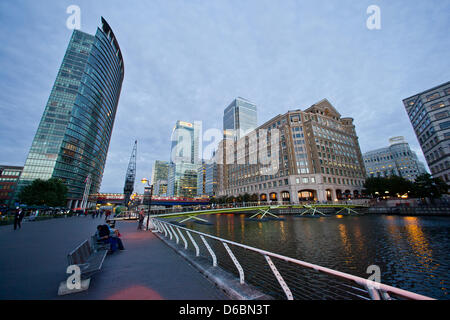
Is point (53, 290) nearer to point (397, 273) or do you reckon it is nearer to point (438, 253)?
point (397, 273)

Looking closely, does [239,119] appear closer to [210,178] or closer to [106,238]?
[210,178]

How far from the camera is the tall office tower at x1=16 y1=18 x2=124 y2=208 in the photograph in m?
74.1

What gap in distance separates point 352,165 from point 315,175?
25116mm

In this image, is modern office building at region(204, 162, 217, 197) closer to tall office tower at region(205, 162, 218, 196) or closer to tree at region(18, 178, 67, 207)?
tall office tower at region(205, 162, 218, 196)

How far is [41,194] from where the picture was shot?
4788 cm

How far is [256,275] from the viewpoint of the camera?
7.47m

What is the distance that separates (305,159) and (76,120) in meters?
101

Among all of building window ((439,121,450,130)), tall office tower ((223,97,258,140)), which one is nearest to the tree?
tall office tower ((223,97,258,140))

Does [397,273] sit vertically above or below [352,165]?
below

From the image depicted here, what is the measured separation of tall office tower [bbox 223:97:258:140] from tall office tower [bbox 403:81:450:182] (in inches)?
4008

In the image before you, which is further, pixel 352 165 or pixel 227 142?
pixel 227 142
